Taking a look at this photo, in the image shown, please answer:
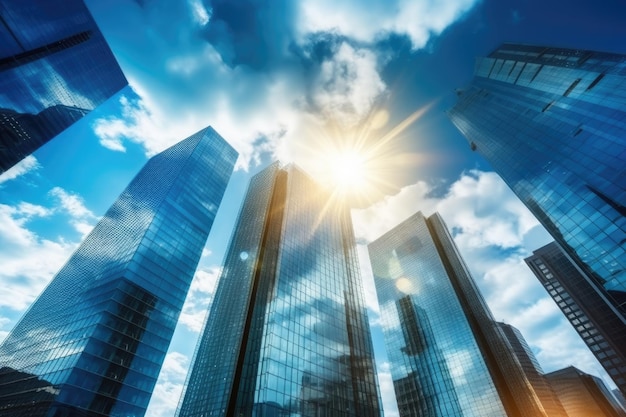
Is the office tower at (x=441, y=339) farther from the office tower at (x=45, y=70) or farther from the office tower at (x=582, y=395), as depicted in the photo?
the office tower at (x=45, y=70)

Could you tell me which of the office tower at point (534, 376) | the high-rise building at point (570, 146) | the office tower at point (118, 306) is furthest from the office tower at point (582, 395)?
the office tower at point (118, 306)

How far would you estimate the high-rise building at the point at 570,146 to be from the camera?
43250mm

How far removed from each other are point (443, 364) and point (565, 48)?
101 m

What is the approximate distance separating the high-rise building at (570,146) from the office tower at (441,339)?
59.4m

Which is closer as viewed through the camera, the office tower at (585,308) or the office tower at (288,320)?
the office tower at (288,320)

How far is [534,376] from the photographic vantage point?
123625mm

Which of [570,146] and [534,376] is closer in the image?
[570,146]

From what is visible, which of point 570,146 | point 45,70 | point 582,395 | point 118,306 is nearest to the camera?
point 118,306

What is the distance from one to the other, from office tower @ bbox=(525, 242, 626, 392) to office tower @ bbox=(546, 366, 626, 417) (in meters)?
42.2

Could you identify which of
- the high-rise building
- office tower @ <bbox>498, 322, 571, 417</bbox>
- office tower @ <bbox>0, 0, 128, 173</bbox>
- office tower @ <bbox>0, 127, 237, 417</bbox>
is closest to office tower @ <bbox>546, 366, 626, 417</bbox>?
office tower @ <bbox>498, 322, 571, 417</bbox>

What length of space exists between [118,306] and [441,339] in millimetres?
105824

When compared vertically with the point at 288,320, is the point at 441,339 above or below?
above

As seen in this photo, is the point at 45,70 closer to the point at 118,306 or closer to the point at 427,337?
the point at 118,306

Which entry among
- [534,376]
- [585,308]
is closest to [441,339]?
[534,376]
